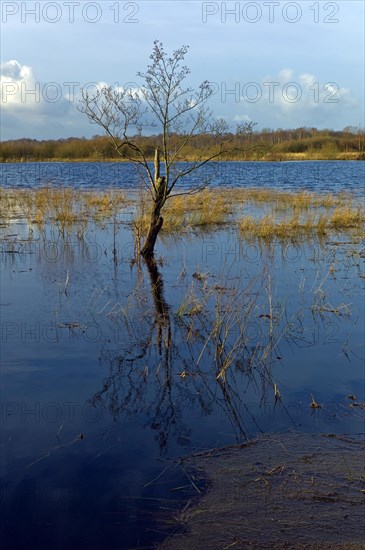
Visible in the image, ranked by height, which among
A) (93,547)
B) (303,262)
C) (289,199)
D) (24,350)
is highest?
(289,199)

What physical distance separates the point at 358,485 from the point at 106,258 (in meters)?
9.41

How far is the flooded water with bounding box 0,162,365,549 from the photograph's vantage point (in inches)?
163

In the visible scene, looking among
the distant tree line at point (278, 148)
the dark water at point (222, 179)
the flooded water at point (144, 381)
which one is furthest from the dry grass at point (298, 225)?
the distant tree line at point (278, 148)

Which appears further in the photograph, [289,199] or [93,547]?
[289,199]

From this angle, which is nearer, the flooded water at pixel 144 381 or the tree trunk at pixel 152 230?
the flooded water at pixel 144 381

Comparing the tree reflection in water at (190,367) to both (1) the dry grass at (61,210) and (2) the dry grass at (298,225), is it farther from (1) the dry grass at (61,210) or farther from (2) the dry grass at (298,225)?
(1) the dry grass at (61,210)

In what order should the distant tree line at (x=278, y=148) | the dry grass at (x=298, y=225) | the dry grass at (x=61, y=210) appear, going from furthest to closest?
the distant tree line at (x=278, y=148) → the dry grass at (x=61, y=210) → the dry grass at (x=298, y=225)

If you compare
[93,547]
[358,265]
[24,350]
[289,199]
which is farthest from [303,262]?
[289,199]

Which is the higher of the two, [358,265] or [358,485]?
[358,265]

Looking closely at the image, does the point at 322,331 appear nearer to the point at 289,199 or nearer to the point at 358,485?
the point at 358,485

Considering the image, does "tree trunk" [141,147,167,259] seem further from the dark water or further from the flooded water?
the dark water

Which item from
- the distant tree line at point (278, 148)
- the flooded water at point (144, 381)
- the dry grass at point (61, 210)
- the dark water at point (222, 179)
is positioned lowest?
the flooded water at point (144, 381)

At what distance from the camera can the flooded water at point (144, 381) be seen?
4.13m

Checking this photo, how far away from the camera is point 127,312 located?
857 cm
